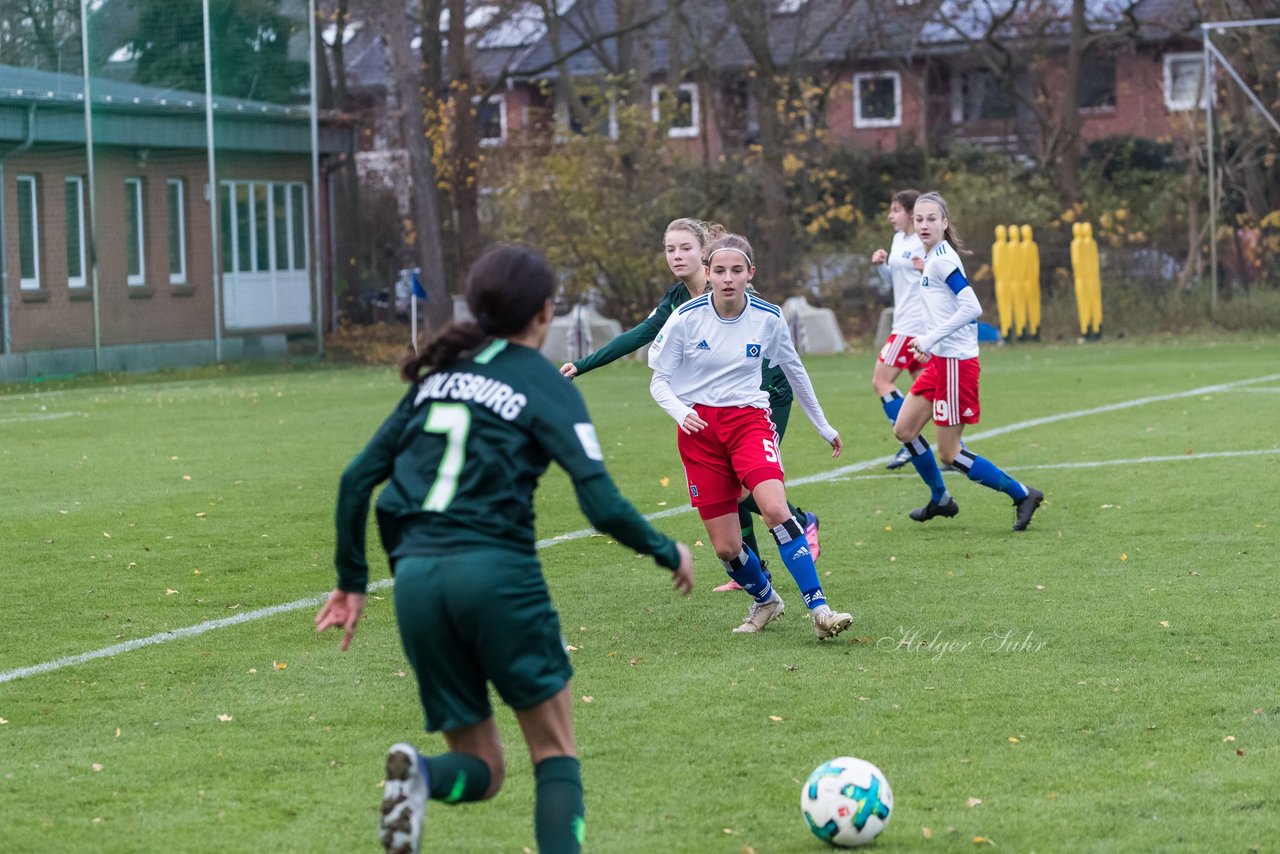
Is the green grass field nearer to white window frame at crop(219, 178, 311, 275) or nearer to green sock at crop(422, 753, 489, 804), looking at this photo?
green sock at crop(422, 753, 489, 804)

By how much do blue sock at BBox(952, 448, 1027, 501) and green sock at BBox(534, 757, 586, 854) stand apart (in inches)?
248

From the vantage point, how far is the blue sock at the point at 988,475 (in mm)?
9977

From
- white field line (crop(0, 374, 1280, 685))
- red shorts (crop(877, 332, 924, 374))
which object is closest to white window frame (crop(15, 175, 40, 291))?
white field line (crop(0, 374, 1280, 685))

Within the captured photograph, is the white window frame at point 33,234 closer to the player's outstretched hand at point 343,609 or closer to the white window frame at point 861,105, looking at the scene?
the player's outstretched hand at point 343,609

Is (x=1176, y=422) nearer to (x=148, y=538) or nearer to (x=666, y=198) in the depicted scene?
(x=148, y=538)

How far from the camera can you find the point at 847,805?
446 centimetres

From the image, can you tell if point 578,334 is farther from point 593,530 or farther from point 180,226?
point 593,530

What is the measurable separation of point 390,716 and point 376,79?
176 ft

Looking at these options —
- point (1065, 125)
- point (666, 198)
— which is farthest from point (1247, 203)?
point (666, 198)

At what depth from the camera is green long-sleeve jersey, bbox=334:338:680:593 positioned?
152 inches

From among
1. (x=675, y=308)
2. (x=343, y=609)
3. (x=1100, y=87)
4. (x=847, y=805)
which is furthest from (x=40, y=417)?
→ (x=1100, y=87)

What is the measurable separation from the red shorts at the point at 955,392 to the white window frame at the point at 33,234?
16.9 metres

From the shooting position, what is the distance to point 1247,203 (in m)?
28.8

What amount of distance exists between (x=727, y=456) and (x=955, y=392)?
303 centimetres
